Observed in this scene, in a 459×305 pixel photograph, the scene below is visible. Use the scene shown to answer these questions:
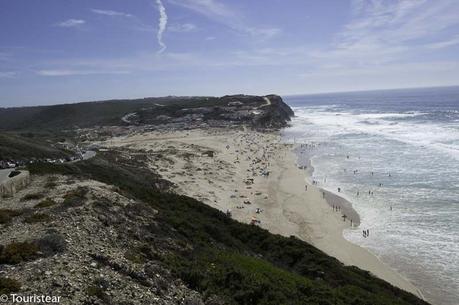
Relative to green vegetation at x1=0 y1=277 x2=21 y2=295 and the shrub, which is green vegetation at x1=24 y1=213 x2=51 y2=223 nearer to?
the shrub

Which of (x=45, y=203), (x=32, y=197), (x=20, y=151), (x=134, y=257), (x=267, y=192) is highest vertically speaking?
(x=45, y=203)

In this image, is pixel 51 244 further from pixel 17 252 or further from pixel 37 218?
pixel 37 218

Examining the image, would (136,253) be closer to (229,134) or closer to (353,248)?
(353,248)

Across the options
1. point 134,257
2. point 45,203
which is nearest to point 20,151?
point 45,203

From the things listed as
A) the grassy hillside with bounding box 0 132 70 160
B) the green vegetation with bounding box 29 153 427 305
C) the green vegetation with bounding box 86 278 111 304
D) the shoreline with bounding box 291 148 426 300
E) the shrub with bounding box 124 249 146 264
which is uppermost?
the grassy hillside with bounding box 0 132 70 160

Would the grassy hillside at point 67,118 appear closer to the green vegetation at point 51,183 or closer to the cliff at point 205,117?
the cliff at point 205,117

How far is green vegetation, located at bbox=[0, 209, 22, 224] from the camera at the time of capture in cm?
1520

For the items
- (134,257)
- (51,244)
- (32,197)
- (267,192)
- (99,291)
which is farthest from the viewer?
(267,192)

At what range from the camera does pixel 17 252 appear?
1198 cm

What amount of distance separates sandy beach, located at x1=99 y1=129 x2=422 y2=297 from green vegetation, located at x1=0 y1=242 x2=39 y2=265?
20.4m

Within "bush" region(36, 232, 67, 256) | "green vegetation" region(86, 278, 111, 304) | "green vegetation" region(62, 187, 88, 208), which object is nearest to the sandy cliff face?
"green vegetation" region(62, 187, 88, 208)

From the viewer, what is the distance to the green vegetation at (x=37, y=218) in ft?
49.2

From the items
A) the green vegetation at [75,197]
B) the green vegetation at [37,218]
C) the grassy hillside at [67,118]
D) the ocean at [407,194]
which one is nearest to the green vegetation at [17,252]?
the green vegetation at [37,218]

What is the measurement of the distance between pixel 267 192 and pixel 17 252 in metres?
35.1
